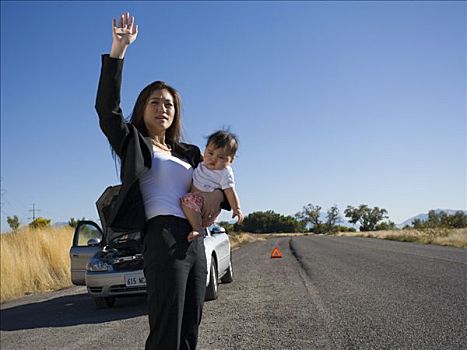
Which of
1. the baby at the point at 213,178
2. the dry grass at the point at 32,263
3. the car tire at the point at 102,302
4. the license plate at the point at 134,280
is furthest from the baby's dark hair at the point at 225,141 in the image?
the dry grass at the point at 32,263

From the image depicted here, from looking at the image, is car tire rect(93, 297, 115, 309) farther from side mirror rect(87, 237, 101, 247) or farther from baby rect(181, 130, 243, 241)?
baby rect(181, 130, 243, 241)

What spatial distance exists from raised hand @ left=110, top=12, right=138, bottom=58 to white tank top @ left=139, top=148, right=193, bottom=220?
1.73ft

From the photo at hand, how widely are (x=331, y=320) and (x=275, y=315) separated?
860mm

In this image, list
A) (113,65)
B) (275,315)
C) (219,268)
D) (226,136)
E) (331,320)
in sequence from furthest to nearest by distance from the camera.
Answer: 1. (219,268)
2. (275,315)
3. (331,320)
4. (226,136)
5. (113,65)

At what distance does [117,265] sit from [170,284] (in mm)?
6103

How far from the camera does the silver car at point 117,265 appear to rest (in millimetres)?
7715

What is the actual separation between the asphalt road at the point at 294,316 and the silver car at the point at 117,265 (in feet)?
1.13

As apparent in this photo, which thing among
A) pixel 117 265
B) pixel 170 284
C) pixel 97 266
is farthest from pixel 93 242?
pixel 170 284

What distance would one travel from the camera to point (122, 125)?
2.30 metres

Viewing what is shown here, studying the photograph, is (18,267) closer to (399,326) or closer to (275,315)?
(275,315)

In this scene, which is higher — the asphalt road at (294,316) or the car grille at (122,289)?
the car grille at (122,289)

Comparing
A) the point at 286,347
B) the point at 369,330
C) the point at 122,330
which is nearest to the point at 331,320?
the point at 369,330

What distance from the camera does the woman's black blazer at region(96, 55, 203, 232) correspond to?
226cm

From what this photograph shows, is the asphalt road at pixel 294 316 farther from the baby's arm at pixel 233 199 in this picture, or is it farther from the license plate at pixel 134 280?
the baby's arm at pixel 233 199
